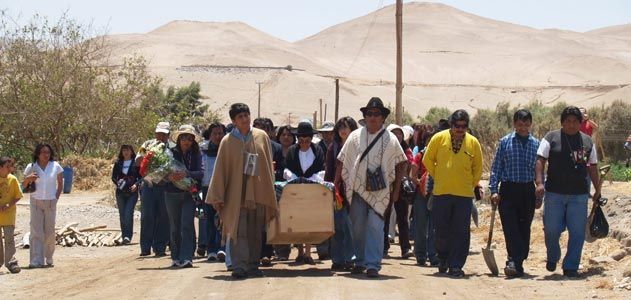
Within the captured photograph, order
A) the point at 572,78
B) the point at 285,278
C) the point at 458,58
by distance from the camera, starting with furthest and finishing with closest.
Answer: the point at 458,58, the point at 572,78, the point at 285,278

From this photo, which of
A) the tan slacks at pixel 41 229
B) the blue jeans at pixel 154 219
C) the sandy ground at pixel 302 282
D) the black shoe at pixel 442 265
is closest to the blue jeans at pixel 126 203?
the blue jeans at pixel 154 219

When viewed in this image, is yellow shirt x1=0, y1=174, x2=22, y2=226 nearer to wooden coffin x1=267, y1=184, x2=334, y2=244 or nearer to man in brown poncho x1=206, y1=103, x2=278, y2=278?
man in brown poncho x1=206, y1=103, x2=278, y2=278

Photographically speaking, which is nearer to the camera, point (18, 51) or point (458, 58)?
point (18, 51)

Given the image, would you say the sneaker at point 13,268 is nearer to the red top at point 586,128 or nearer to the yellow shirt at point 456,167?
the yellow shirt at point 456,167

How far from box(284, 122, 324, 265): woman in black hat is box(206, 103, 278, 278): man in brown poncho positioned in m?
1.34

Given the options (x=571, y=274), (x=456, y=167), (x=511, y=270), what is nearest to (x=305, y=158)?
(x=456, y=167)

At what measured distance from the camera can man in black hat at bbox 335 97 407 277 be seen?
1234 cm

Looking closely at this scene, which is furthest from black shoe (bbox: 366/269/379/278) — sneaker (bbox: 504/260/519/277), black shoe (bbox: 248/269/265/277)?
sneaker (bbox: 504/260/519/277)

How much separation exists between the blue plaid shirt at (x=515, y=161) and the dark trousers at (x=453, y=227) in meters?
0.44

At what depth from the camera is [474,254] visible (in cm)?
1597

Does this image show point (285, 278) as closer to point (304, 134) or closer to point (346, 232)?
point (346, 232)

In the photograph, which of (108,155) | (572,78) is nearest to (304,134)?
(108,155)

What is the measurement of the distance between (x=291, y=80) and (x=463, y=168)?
102952mm

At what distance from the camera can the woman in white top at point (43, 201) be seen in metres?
15.0
